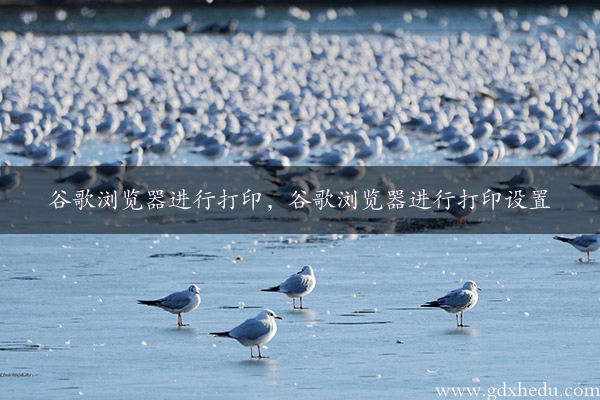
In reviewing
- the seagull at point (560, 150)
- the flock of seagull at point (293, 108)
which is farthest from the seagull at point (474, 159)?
the seagull at point (560, 150)

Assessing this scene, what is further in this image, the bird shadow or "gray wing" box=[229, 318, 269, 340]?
the bird shadow

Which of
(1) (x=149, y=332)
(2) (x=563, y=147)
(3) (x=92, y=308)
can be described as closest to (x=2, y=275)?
Result: (3) (x=92, y=308)

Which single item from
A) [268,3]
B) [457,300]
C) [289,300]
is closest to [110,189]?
[289,300]

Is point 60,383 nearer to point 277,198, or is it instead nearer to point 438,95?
point 277,198

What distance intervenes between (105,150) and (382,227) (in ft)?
30.5

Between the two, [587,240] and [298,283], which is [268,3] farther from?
[298,283]

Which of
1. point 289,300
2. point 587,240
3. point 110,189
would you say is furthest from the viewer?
point 110,189

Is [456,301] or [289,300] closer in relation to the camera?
[456,301]

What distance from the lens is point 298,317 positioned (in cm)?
1055

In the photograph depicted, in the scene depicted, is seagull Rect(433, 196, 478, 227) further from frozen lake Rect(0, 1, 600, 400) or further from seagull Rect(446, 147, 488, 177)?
seagull Rect(446, 147, 488, 177)

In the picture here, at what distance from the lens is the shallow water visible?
8492 millimetres

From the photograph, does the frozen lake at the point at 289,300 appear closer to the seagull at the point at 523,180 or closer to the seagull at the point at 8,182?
the seagull at the point at 8,182

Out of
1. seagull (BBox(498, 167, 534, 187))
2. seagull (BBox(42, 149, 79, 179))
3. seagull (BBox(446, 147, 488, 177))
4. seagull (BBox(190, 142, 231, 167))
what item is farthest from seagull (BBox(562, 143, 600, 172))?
seagull (BBox(42, 149, 79, 179))

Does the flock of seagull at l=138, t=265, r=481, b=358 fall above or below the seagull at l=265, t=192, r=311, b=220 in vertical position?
below
